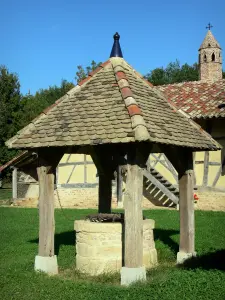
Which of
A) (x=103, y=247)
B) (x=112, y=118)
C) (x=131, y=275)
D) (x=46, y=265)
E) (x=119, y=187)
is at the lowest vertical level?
(x=46, y=265)

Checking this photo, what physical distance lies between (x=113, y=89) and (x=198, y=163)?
34.6 ft

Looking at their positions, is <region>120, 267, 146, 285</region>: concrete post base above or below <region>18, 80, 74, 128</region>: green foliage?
below

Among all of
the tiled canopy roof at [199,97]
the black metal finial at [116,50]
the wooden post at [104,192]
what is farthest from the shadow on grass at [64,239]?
the tiled canopy roof at [199,97]

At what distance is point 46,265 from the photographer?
25.7ft

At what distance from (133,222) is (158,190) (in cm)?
1262

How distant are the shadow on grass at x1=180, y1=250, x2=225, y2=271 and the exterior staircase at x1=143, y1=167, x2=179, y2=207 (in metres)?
9.36

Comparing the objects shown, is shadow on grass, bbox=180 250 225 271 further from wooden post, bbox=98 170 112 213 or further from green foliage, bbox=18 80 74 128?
green foliage, bbox=18 80 74 128

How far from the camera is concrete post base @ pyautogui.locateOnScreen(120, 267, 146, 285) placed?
6809 millimetres

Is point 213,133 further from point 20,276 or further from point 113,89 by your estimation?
point 20,276

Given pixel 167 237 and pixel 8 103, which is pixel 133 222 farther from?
pixel 8 103

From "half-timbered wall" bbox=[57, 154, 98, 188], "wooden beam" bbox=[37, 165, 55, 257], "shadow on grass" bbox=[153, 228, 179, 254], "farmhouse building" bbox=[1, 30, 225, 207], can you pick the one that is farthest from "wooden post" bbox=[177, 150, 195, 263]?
"half-timbered wall" bbox=[57, 154, 98, 188]

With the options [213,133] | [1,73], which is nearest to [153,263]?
[213,133]

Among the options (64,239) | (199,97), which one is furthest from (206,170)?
(64,239)

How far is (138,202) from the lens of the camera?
22.9 ft
